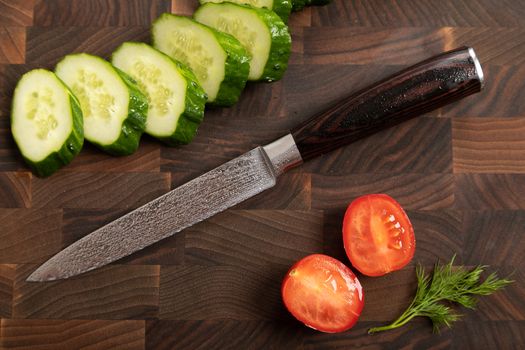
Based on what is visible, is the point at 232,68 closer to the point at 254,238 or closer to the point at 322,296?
the point at 254,238

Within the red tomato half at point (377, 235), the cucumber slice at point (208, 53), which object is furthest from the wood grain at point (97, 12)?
the red tomato half at point (377, 235)

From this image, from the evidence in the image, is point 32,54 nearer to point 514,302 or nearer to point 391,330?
point 391,330

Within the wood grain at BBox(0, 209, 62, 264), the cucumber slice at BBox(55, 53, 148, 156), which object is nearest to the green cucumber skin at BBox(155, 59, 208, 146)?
the cucumber slice at BBox(55, 53, 148, 156)

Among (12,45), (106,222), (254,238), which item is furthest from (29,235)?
(254,238)

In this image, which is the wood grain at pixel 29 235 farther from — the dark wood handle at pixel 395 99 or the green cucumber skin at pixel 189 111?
the dark wood handle at pixel 395 99

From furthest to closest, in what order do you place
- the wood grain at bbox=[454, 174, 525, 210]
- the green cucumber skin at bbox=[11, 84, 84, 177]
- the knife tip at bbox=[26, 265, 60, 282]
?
the wood grain at bbox=[454, 174, 525, 210]
the knife tip at bbox=[26, 265, 60, 282]
the green cucumber skin at bbox=[11, 84, 84, 177]

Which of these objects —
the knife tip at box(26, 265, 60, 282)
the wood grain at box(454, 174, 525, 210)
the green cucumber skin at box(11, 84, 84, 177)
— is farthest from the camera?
the wood grain at box(454, 174, 525, 210)

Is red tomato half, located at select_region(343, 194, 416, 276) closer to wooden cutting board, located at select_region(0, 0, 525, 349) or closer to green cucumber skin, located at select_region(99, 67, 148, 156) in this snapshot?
wooden cutting board, located at select_region(0, 0, 525, 349)
